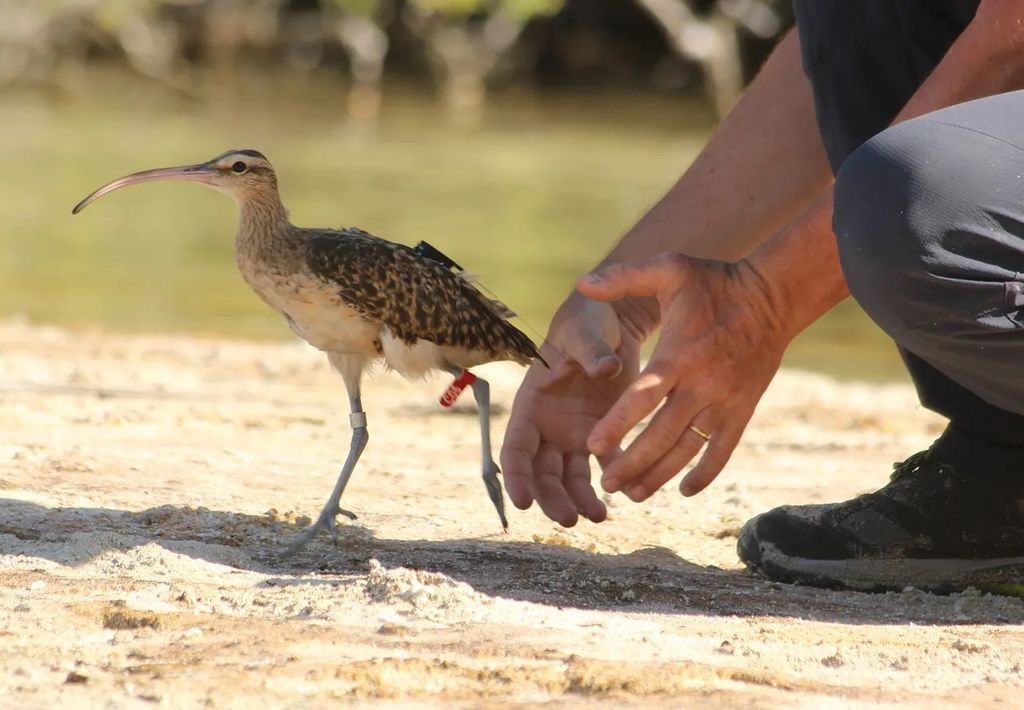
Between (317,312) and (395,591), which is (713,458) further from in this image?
(317,312)

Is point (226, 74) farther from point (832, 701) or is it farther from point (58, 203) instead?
point (832, 701)

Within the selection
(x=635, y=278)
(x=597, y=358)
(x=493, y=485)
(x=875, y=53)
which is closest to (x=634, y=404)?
(x=635, y=278)

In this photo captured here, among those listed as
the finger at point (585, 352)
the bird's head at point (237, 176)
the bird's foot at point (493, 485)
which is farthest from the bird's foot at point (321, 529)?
the bird's head at point (237, 176)

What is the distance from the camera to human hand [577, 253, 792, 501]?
3412mm

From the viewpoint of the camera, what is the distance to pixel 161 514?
3.94m

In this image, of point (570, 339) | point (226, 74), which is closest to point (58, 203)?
point (570, 339)

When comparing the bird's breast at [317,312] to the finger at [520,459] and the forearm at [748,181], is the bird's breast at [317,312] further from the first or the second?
the forearm at [748,181]

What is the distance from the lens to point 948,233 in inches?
122

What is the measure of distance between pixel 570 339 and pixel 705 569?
2.12 ft

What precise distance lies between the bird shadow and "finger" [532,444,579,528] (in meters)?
0.12

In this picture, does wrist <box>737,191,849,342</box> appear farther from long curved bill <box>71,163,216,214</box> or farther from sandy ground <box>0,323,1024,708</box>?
long curved bill <box>71,163,216,214</box>

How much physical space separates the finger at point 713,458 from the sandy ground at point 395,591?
235 mm

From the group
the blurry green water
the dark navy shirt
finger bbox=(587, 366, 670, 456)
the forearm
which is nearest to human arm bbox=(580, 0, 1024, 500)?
finger bbox=(587, 366, 670, 456)

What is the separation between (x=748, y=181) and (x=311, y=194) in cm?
1148
